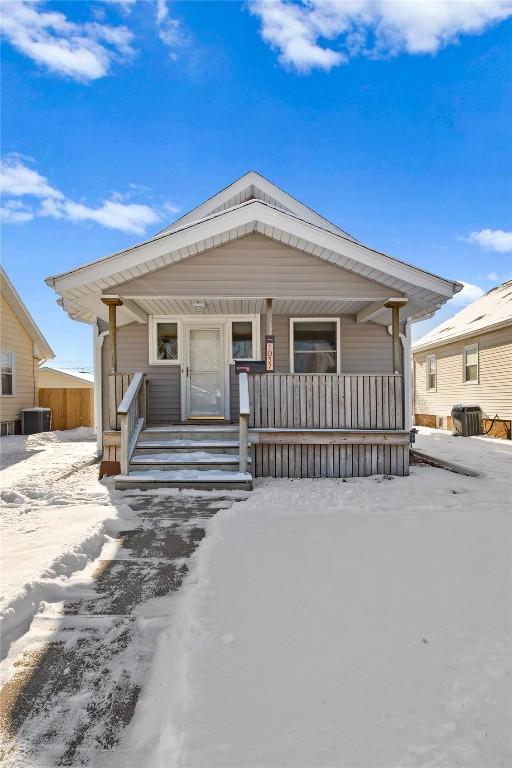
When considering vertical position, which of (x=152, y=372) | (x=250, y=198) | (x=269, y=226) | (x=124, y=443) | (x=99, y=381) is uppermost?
(x=250, y=198)

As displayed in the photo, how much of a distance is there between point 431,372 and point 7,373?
57.8ft

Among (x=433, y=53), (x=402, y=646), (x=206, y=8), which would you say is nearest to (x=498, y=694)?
(x=402, y=646)

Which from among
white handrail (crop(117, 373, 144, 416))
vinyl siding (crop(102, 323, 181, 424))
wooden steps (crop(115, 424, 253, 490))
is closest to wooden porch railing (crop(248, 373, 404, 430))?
wooden steps (crop(115, 424, 253, 490))

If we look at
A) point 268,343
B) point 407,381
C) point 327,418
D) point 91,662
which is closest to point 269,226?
point 268,343

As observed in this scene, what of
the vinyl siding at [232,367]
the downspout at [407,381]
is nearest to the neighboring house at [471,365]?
the downspout at [407,381]

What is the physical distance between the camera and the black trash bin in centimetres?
1328

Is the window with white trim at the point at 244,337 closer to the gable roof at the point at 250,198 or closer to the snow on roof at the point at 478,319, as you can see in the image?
the gable roof at the point at 250,198

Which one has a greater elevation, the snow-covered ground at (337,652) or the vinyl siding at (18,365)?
the vinyl siding at (18,365)

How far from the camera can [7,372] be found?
14.6 meters

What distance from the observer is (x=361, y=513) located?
14.9 ft

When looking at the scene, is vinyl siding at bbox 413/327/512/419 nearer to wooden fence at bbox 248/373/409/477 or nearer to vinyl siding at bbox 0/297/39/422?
wooden fence at bbox 248/373/409/477

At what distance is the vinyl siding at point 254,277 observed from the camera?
6.61 m

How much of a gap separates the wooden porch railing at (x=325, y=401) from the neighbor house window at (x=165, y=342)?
2.74m

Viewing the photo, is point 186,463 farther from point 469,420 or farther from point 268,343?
point 469,420
